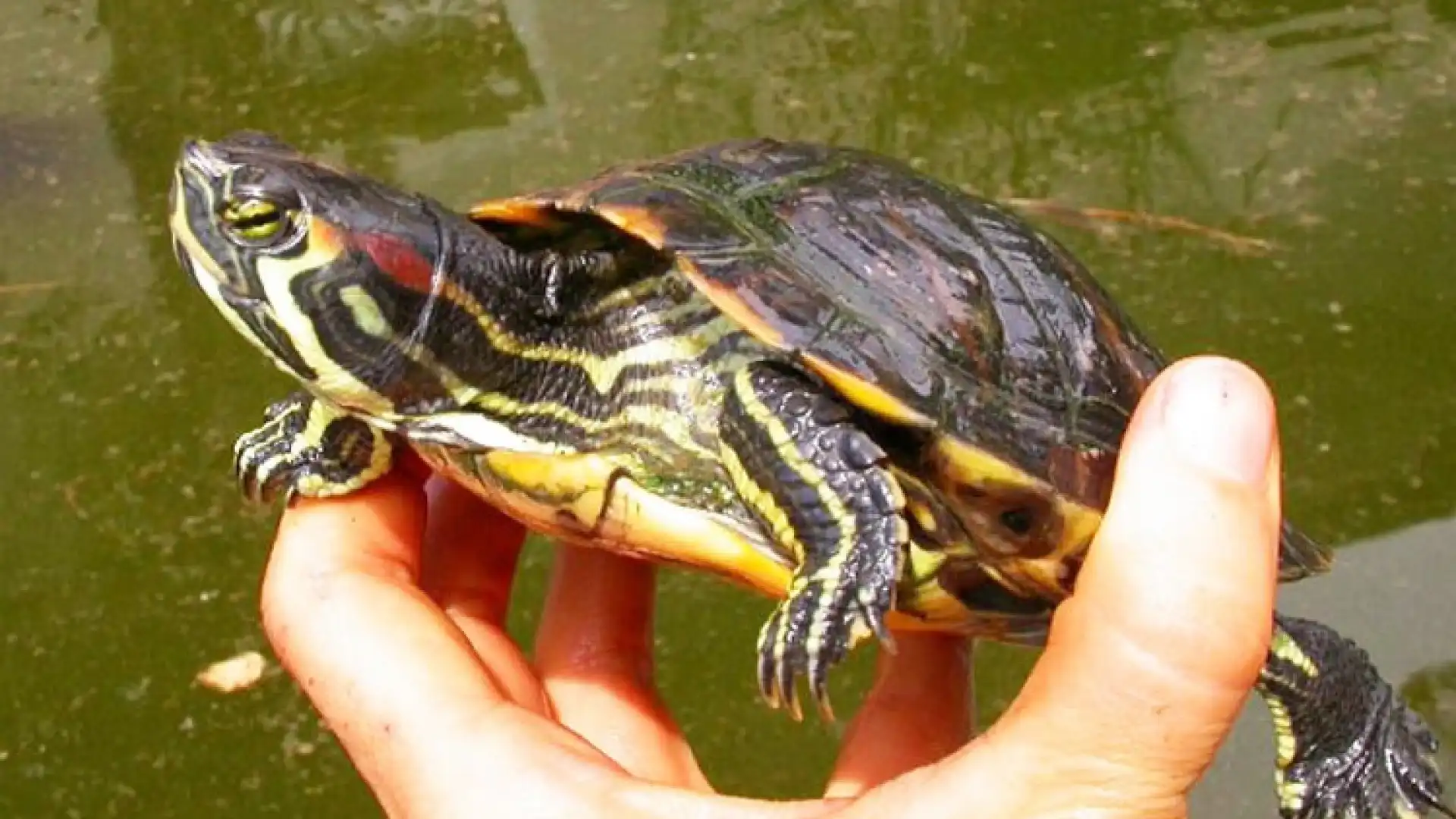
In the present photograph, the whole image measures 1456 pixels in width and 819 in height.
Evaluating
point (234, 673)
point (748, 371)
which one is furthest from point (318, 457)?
point (234, 673)

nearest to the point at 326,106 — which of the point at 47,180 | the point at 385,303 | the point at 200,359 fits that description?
the point at 47,180

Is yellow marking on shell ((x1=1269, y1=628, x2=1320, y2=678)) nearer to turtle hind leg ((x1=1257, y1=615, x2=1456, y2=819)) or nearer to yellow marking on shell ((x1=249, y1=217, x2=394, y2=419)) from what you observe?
turtle hind leg ((x1=1257, y1=615, x2=1456, y2=819))

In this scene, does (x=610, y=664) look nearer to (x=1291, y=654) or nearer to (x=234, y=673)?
(x=1291, y=654)

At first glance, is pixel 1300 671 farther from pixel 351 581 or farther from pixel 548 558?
pixel 548 558

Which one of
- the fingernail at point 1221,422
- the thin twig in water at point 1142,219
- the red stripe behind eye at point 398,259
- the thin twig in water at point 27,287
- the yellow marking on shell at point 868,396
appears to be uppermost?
the fingernail at point 1221,422

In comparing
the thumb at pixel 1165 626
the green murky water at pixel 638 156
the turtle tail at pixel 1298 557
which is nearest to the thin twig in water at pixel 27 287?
the green murky water at pixel 638 156

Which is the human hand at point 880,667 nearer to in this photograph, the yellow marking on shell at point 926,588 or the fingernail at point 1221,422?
the fingernail at point 1221,422

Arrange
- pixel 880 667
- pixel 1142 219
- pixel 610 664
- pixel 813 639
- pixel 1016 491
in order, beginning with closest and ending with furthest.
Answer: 1. pixel 813 639
2. pixel 1016 491
3. pixel 610 664
4. pixel 880 667
5. pixel 1142 219
